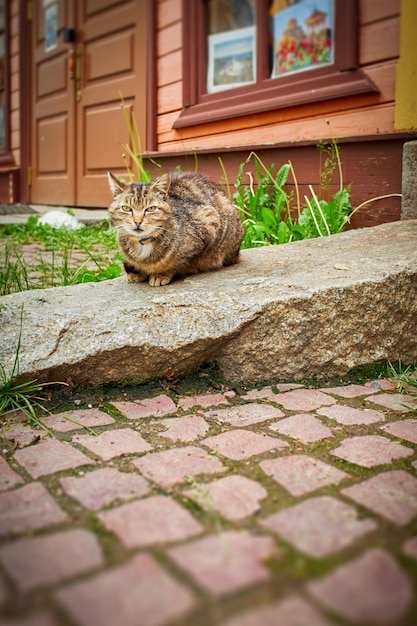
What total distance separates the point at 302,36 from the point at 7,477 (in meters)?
4.60

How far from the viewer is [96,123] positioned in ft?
24.3

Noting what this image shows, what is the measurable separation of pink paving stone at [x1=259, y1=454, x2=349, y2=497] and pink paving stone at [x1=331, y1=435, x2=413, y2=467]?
11 centimetres

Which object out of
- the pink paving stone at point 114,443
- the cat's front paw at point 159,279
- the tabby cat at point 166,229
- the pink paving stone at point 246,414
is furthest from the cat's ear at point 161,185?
the pink paving stone at point 114,443

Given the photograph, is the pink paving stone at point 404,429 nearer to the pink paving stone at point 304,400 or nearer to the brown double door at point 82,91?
the pink paving stone at point 304,400

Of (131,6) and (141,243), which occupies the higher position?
(131,6)

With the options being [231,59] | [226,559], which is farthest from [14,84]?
[226,559]

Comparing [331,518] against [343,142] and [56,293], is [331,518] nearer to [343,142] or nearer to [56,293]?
[56,293]

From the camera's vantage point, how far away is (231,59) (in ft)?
18.6

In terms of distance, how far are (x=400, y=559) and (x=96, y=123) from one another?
705cm

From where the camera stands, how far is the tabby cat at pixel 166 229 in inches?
108

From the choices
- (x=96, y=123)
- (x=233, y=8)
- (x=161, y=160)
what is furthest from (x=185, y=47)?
(x=96, y=123)

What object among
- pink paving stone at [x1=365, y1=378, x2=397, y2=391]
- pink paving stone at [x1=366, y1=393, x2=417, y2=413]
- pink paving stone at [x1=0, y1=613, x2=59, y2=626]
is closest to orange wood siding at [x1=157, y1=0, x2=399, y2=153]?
pink paving stone at [x1=365, y1=378, x2=397, y2=391]

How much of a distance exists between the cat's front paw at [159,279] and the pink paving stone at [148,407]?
0.66m

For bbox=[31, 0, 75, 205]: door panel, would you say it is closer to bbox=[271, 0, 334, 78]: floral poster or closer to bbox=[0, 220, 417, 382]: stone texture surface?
bbox=[271, 0, 334, 78]: floral poster
